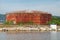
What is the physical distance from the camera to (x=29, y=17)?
46.9 meters

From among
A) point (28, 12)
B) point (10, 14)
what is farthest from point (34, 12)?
point (10, 14)

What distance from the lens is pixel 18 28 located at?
1483 inches

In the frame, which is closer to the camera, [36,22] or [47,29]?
[47,29]

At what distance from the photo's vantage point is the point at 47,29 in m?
37.8

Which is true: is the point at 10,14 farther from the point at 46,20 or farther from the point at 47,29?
the point at 47,29

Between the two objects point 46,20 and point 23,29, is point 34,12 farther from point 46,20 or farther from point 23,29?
point 23,29

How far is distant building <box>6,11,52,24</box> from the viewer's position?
46594 millimetres

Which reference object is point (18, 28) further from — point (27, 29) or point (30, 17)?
point (30, 17)

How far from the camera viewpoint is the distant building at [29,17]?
153 ft

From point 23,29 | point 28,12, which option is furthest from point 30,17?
point 23,29

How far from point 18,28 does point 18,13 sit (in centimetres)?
1078

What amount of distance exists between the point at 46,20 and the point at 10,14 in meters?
7.08

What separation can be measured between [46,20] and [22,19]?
14.9 feet

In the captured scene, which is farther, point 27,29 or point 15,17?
point 15,17
